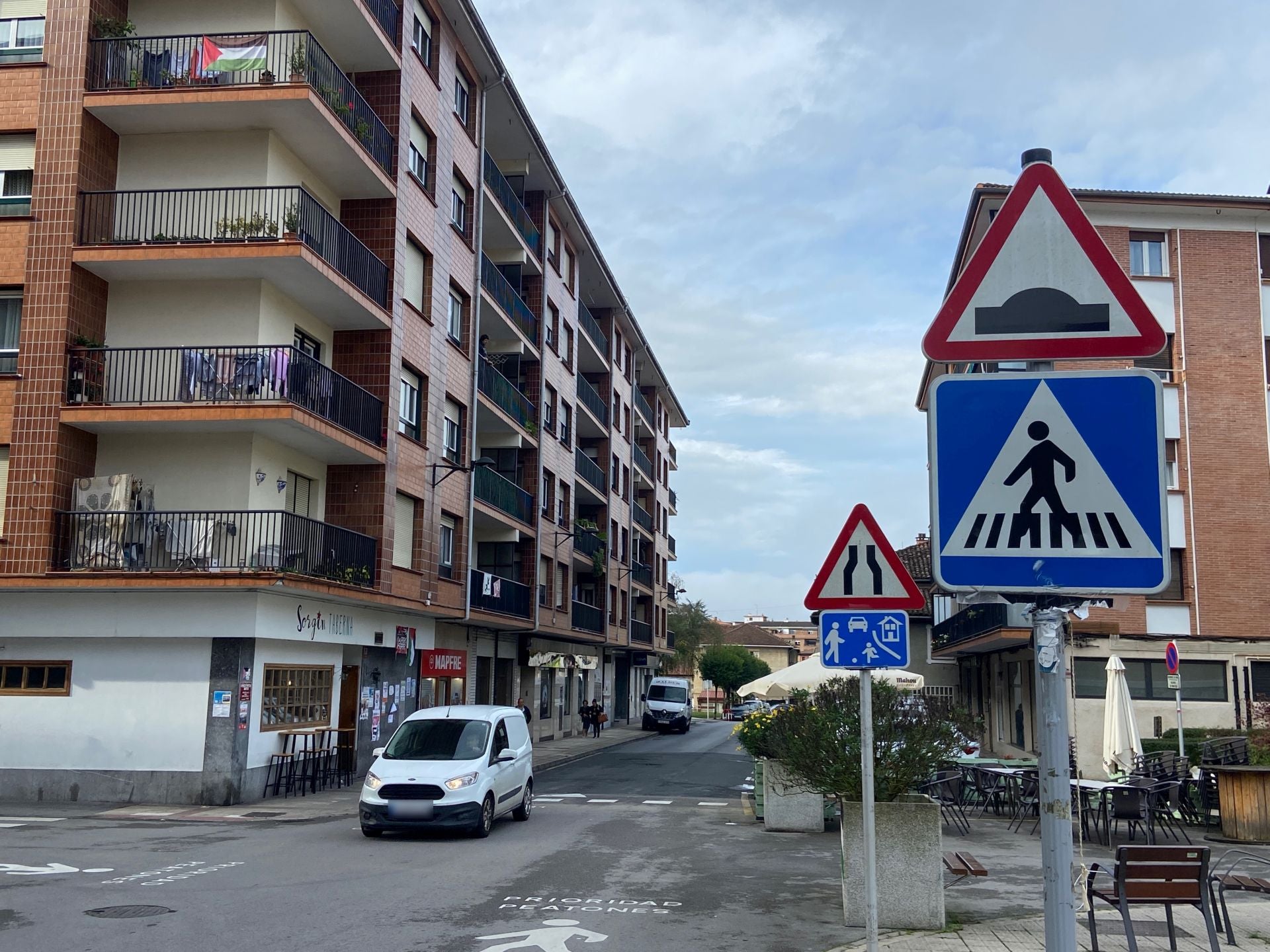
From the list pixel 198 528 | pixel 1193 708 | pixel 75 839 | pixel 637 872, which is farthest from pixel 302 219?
pixel 1193 708

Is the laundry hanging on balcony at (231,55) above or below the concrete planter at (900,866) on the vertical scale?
above

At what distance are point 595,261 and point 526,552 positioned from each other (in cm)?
1497

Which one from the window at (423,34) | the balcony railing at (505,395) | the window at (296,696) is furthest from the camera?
the balcony railing at (505,395)

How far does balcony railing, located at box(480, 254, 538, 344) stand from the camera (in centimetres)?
3309

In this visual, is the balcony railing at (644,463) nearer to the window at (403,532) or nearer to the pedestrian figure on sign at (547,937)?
the window at (403,532)

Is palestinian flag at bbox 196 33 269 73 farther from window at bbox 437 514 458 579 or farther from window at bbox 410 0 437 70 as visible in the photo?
window at bbox 437 514 458 579

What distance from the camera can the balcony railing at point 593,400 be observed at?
4719cm

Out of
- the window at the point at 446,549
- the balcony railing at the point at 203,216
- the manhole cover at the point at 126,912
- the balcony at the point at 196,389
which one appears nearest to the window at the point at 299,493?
the balcony at the point at 196,389

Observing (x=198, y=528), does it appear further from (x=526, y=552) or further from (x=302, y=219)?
(x=526, y=552)

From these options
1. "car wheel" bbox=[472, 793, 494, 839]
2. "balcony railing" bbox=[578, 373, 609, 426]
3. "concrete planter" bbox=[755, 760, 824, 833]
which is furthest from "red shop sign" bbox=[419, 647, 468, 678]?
"balcony railing" bbox=[578, 373, 609, 426]

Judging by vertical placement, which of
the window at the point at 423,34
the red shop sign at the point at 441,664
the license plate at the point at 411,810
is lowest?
the license plate at the point at 411,810

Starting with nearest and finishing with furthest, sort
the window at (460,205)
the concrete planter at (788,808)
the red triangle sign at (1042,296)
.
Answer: the red triangle sign at (1042,296) → the concrete planter at (788,808) → the window at (460,205)

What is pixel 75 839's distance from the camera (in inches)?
596

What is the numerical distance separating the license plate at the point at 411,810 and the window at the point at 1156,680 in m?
19.6
